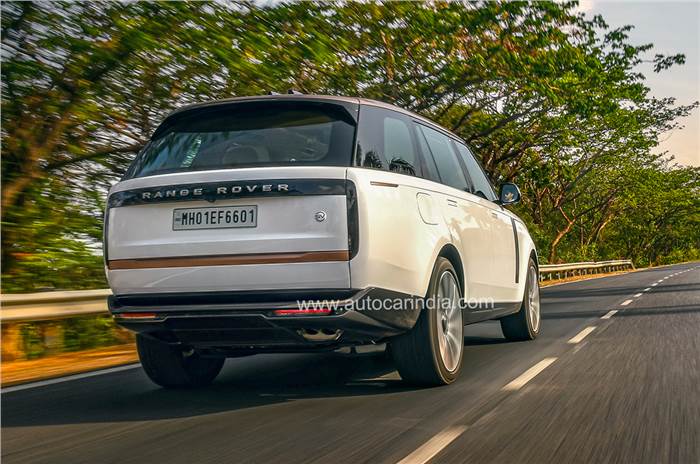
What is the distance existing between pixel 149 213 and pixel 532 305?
5198mm

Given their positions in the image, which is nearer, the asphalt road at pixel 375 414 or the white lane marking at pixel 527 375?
the asphalt road at pixel 375 414

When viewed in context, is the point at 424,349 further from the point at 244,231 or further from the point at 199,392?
the point at 199,392

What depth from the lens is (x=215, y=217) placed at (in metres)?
4.92

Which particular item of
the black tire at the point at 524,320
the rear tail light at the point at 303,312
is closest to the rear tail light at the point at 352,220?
the rear tail light at the point at 303,312

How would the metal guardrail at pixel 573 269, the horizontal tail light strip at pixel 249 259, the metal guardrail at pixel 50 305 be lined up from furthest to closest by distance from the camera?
1. the metal guardrail at pixel 573 269
2. the metal guardrail at pixel 50 305
3. the horizontal tail light strip at pixel 249 259

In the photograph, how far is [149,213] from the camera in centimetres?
510

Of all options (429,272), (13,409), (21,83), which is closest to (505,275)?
(429,272)

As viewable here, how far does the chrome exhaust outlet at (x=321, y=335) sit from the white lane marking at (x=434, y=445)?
868mm

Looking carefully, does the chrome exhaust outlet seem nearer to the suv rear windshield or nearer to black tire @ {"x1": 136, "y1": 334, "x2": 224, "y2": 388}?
the suv rear windshield

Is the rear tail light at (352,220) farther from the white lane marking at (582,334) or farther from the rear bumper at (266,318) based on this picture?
the white lane marking at (582,334)

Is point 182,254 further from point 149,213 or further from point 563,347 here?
point 563,347

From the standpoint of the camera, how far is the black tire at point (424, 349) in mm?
5512

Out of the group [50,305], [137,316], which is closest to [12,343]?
[50,305]

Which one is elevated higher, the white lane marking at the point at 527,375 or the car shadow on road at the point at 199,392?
the car shadow on road at the point at 199,392
